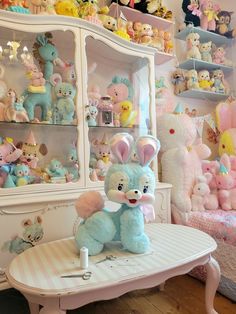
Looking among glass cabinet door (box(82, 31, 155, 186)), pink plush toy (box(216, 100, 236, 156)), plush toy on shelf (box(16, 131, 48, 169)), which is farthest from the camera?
pink plush toy (box(216, 100, 236, 156))

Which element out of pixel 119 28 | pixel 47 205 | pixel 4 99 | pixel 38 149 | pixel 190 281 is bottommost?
pixel 190 281

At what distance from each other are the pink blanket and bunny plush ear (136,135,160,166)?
736 millimetres

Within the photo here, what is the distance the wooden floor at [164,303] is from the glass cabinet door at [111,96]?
644 millimetres

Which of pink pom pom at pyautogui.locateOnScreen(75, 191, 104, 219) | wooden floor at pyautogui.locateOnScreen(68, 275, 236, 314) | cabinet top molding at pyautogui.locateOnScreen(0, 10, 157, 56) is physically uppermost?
cabinet top molding at pyautogui.locateOnScreen(0, 10, 157, 56)

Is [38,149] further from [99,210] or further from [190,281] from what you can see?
[190,281]

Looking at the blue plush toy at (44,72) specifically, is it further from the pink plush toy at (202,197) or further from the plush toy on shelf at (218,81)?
the plush toy on shelf at (218,81)

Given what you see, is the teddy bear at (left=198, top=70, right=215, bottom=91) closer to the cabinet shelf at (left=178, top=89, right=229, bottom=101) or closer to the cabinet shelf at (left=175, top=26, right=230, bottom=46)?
the cabinet shelf at (left=178, top=89, right=229, bottom=101)

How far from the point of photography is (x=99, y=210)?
107 cm

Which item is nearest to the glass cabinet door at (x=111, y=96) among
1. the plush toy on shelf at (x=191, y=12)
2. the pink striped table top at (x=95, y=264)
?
the pink striped table top at (x=95, y=264)

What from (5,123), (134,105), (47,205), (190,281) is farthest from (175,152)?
(5,123)

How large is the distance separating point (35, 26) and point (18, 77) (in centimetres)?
27

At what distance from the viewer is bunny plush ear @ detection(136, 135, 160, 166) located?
1.05 metres

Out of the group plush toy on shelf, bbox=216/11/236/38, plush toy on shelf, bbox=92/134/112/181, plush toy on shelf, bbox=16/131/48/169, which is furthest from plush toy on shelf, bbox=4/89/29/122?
plush toy on shelf, bbox=216/11/236/38

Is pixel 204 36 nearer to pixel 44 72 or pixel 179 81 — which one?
pixel 179 81
